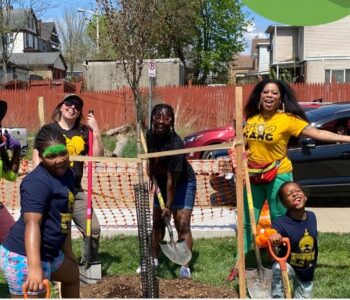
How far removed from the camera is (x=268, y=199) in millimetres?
4668

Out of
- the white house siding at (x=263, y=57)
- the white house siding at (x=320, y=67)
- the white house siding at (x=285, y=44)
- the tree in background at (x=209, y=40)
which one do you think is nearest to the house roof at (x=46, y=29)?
the white house siding at (x=263, y=57)

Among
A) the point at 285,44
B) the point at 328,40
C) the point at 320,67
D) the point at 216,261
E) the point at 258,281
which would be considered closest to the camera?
the point at 258,281

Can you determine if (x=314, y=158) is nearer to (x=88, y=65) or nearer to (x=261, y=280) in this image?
(x=261, y=280)

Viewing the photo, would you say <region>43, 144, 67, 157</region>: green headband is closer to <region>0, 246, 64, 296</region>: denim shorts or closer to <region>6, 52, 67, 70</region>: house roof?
<region>0, 246, 64, 296</region>: denim shorts

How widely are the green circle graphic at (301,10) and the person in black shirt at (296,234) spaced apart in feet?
3.70

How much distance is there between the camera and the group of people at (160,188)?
3.07m

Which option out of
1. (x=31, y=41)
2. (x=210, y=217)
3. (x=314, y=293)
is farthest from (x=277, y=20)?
(x=31, y=41)

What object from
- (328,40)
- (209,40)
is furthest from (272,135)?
(209,40)

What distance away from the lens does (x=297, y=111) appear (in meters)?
4.46

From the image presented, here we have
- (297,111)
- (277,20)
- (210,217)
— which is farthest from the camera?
(210,217)

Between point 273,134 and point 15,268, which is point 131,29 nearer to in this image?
point 273,134

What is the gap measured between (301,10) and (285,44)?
3469 centimetres

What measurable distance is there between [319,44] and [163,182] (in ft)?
95.0

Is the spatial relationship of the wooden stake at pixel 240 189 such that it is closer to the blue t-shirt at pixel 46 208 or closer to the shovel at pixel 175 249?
the blue t-shirt at pixel 46 208
